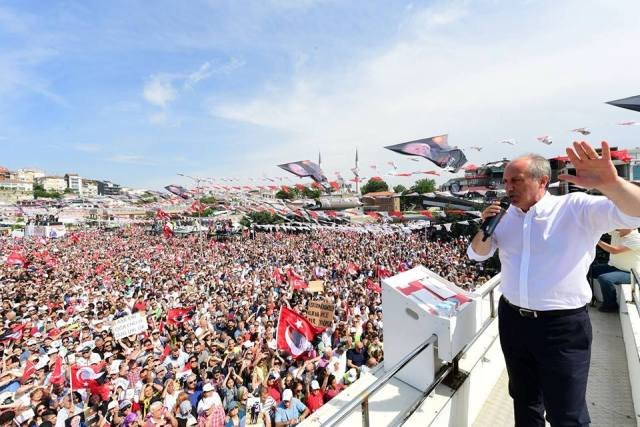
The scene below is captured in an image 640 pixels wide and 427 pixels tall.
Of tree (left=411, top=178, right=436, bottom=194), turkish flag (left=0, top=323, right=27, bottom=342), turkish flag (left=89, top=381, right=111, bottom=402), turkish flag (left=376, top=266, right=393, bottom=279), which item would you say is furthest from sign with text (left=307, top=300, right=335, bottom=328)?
tree (left=411, top=178, right=436, bottom=194)

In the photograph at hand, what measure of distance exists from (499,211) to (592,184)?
1.84 ft

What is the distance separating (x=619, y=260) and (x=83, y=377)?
8377 millimetres

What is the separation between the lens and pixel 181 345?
781 cm

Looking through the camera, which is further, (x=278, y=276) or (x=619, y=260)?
(x=278, y=276)

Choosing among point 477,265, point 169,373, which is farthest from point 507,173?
point 477,265

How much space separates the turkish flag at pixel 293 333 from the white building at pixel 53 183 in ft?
535

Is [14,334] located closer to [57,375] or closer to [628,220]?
[57,375]

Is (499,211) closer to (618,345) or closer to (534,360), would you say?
(534,360)

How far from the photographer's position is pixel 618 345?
3.33m

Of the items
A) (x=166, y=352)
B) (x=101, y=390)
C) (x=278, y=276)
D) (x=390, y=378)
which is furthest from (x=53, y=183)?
(x=390, y=378)

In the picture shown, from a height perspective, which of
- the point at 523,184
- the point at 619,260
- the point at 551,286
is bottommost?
the point at 619,260

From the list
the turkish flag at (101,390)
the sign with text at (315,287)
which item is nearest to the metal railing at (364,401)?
the turkish flag at (101,390)

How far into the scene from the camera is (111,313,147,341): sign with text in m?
8.03

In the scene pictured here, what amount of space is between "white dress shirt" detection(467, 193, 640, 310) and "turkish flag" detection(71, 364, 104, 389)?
23.6 feet
